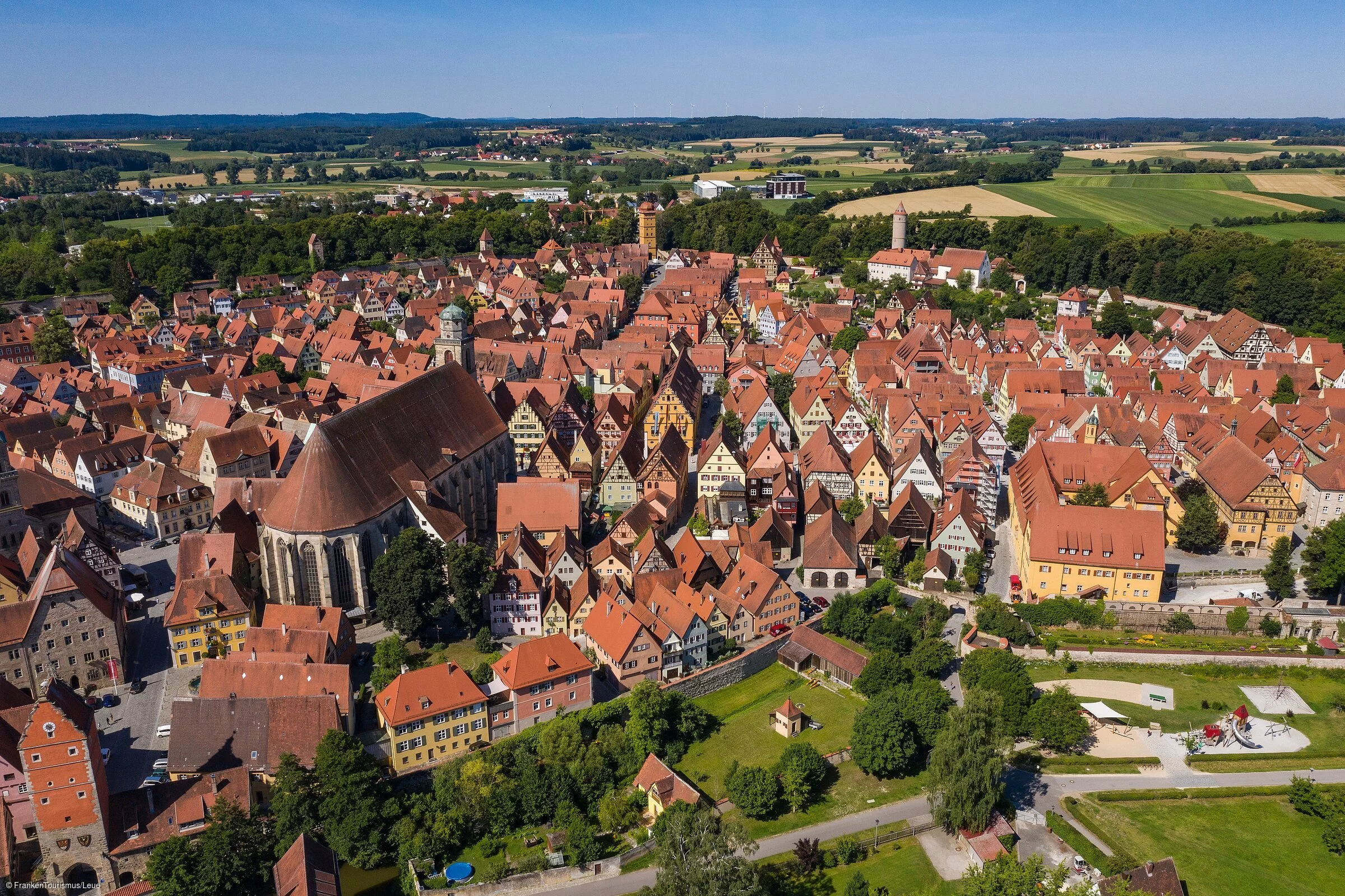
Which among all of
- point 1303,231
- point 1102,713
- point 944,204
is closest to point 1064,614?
point 1102,713

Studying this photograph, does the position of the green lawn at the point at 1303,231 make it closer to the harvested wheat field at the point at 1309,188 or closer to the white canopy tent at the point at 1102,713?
the harvested wheat field at the point at 1309,188

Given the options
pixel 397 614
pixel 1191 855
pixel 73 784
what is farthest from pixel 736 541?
pixel 73 784

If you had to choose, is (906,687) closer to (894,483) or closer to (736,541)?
(736,541)

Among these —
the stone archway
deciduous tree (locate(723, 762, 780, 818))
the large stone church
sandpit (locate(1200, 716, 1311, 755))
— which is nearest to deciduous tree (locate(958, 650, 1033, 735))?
sandpit (locate(1200, 716, 1311, 755))

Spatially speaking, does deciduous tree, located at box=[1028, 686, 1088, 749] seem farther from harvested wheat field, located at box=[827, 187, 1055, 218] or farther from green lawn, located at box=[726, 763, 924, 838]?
harvested wheat field, located at box=[827, 187, 1055, 218]

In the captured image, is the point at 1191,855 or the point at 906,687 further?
the point at 906,687

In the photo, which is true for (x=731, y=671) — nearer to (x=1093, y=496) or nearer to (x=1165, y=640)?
(x=1165, y=640)
